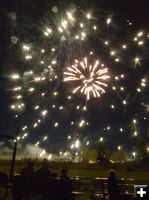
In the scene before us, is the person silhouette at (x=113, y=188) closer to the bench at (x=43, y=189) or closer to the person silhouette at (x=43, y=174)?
the bench at (x=43, y=189)

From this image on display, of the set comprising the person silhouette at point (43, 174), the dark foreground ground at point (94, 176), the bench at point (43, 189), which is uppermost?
the person silhouette at point (43, 174)

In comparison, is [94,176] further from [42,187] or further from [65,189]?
[65,189]

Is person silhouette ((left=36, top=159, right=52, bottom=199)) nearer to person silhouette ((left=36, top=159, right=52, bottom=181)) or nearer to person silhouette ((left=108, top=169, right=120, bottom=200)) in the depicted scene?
person silhouette ((left=36, top=159, right=52, bottom=181))

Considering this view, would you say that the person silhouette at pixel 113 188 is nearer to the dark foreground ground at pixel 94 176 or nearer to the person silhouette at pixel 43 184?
the dark foreground ground at pixel 94 176

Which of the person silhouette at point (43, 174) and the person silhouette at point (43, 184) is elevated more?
the person silhouette at point (43, 174)

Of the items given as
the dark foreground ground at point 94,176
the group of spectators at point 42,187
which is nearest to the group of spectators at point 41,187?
the group of spectators at point 42,187

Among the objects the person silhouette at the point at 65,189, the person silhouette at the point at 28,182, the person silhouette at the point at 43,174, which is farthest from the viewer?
the person silhouette at the point at 43,174

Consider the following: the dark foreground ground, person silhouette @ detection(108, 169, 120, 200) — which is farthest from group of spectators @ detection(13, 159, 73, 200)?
the dark foreground ground

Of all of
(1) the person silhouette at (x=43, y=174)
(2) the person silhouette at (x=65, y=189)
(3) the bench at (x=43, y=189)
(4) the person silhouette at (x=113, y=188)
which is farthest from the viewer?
(4) the person silhouette at (x=113, y=188)

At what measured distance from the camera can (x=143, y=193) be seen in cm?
659

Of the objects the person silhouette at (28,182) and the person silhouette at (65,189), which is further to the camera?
the person silhouette at (28,182)

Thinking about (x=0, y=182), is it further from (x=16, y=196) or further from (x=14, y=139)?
(x=14, y=139)

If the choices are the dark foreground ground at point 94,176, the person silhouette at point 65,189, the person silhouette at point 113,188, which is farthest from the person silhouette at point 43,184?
the person silhouette at point 113,188

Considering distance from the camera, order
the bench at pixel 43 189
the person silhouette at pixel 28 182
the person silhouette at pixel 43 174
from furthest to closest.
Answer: the person silhouette at pixel 43 174, the person silhouette at pixel 28 182, the bench at pixel 43 189
